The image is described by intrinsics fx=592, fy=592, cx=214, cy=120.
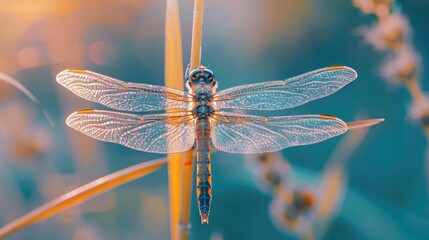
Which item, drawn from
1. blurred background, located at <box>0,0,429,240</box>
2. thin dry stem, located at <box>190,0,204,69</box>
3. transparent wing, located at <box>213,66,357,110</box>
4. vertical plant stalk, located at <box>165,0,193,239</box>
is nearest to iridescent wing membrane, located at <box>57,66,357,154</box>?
transparent wing, located at <box>213,66,357,110</box>

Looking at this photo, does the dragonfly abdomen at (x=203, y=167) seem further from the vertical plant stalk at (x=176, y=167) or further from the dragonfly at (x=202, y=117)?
the vertical plant stalk at (x=176, y=167)

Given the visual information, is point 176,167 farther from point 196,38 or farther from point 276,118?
point 276,118

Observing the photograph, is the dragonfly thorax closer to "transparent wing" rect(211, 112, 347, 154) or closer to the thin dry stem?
"transparent wing" rect(211, 112, 347, 154)

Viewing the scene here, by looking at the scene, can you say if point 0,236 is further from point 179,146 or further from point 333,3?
point 333,3

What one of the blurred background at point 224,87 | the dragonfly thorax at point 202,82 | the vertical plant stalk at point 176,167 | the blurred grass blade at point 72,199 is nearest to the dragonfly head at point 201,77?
the dragonfly thorax at point 202,82

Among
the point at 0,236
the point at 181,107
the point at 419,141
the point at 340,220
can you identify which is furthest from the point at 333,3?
the point at 0,236

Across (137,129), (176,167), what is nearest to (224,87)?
(137,129)
